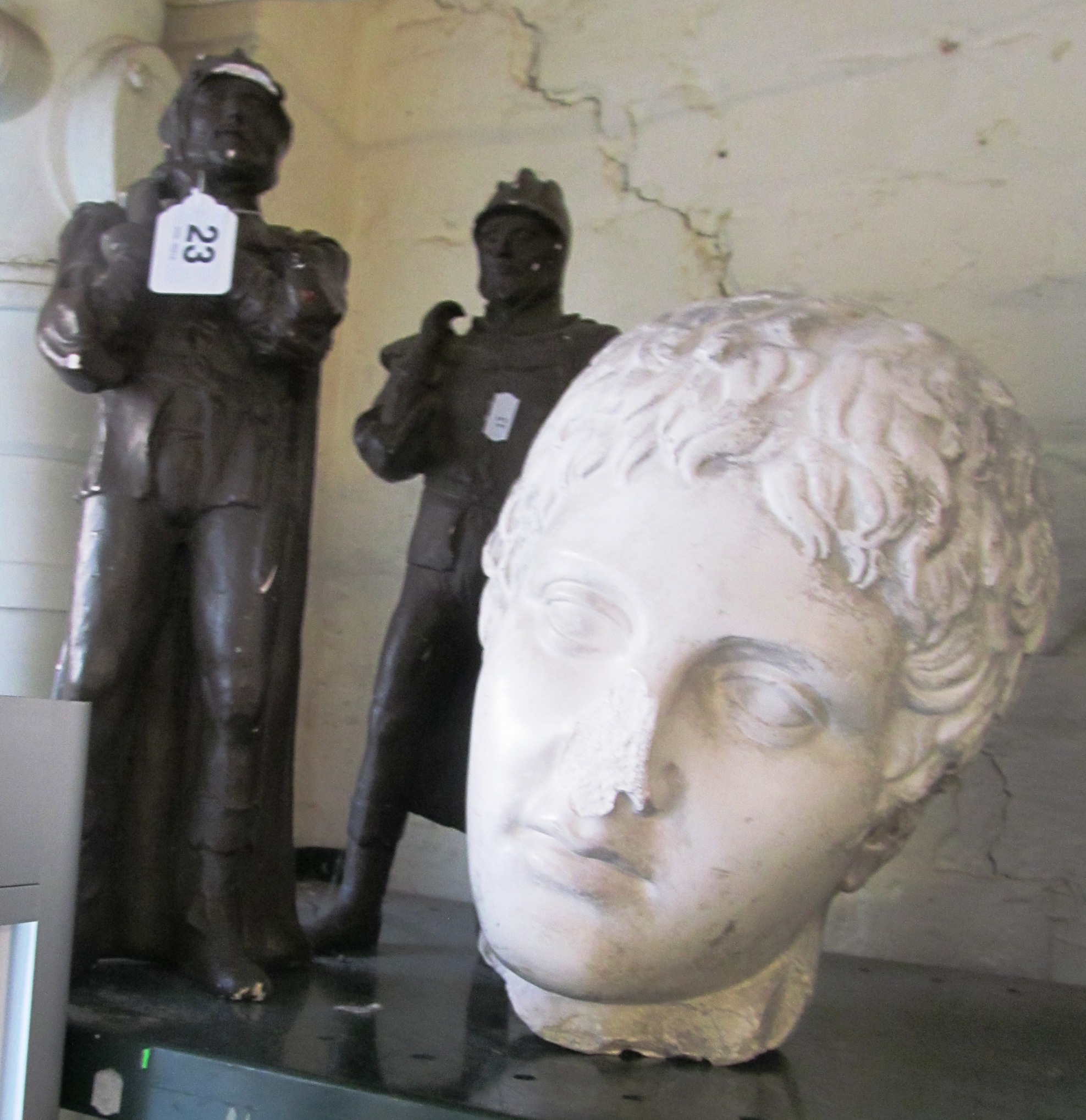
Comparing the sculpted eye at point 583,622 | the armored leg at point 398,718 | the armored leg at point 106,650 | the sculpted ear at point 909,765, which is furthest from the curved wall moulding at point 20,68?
the sculpted ear at point 909,765

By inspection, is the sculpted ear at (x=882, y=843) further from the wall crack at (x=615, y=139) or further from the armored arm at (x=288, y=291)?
the wall crack at (x=615, y=139)

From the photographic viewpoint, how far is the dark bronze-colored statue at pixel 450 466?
5.96 ft

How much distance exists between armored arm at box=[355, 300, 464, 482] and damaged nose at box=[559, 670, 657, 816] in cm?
77

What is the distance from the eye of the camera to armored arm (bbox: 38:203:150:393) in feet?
4.84

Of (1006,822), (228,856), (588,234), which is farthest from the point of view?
(588,234)

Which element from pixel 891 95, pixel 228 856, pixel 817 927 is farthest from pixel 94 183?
pixel 817 927

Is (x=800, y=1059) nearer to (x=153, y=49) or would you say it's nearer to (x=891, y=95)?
(x=891, y=95)

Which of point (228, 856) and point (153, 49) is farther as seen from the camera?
point (153, 49)

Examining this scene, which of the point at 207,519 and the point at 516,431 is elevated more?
the point at 516,431

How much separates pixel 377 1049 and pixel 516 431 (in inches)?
35.3

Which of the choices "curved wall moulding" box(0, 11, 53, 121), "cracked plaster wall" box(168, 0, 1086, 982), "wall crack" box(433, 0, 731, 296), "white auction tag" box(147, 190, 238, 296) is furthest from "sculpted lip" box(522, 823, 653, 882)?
"curved wall moulding" box(0, 11, 53, 121)

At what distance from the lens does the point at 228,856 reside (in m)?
1.51

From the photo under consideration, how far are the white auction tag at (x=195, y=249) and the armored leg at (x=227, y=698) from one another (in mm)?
272

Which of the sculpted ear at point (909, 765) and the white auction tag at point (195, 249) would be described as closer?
the sculpted ear at point (909, 765)
